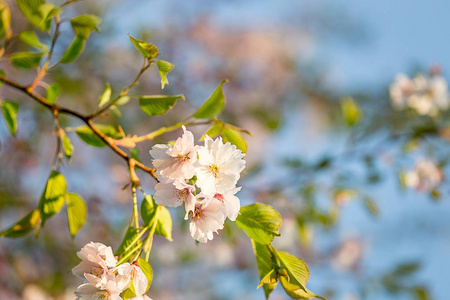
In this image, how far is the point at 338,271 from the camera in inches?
76.3

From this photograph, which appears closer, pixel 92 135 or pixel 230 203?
pixel 230 203

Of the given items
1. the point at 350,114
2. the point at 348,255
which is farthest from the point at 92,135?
the point at 348,255

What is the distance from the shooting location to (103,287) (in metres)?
0.37

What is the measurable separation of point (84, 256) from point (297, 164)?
0.83 metres

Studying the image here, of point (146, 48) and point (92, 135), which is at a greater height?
point (146, 48)

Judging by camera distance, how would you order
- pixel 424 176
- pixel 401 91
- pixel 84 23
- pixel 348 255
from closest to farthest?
pixel 84 23, pixel 424 176, pixel 401 91, pixel 348 255

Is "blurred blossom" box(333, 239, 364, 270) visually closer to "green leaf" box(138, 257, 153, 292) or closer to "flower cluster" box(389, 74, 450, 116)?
"flower cluster" box(389, 74, 450, 116)

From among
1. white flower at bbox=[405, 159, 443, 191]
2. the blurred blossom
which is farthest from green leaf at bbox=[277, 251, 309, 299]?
the blurred blossom

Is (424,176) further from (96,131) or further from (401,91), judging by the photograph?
(96,131)

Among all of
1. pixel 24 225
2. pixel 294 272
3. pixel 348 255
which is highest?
pixel 294 272

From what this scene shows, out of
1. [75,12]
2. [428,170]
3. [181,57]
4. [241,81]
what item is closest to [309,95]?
[241,81]

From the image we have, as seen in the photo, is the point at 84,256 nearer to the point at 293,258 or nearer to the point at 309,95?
the point at 293,258

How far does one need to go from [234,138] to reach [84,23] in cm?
22

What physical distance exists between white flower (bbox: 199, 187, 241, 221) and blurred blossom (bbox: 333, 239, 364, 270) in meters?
1.71
